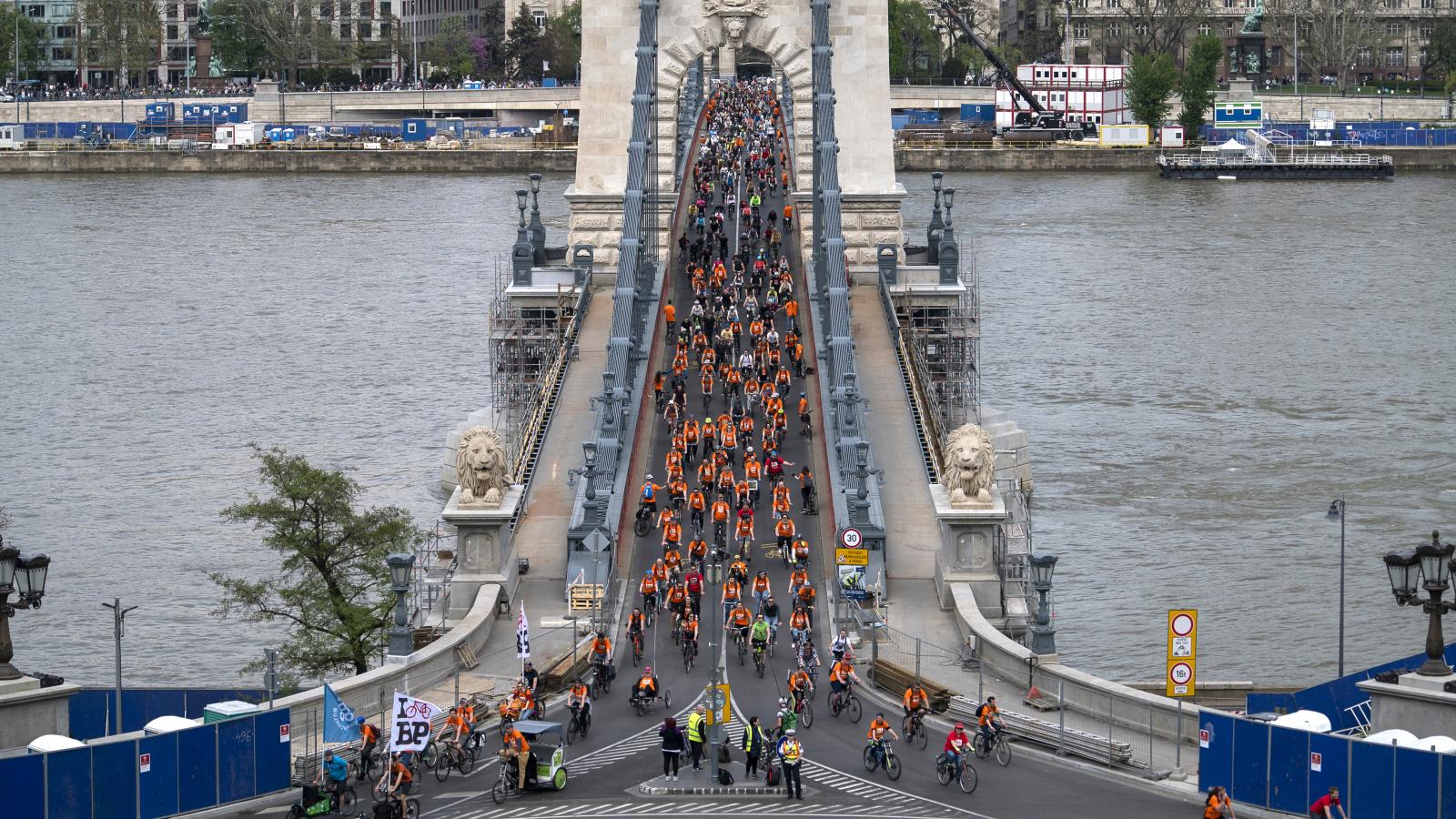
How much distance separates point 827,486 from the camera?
193 feet

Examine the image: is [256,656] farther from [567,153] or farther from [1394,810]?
[567,153]

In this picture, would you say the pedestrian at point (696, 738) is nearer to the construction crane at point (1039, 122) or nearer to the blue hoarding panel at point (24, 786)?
the blue hoarding panel at point (24, 786)

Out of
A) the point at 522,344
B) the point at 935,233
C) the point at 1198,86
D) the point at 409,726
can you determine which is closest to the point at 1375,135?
the point at 1198,86

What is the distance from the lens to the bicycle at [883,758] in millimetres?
41656

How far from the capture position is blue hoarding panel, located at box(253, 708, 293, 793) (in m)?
39.9

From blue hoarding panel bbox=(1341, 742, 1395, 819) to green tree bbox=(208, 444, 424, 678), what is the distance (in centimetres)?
2133

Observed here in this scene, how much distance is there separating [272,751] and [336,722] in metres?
0.99

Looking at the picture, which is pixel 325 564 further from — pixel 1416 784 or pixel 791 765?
pixel 1416 784

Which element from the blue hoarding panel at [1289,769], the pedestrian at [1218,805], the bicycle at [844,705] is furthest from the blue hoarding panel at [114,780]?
the blue hoarding panel at [1289,769]

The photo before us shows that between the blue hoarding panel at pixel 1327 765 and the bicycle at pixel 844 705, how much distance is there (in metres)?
8.66

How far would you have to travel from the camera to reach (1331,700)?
141 ft

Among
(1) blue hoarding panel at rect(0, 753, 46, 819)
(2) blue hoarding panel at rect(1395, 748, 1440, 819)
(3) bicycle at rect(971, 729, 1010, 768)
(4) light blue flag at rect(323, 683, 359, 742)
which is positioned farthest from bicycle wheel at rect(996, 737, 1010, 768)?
(1) blue hoarding panel at rect(0, 753, 46, 819)

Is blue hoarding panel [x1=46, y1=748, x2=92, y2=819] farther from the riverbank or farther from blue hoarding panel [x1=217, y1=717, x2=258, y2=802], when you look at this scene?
the riverbank

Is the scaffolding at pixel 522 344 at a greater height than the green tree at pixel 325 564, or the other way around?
the scaffolding at pixel 522 344
